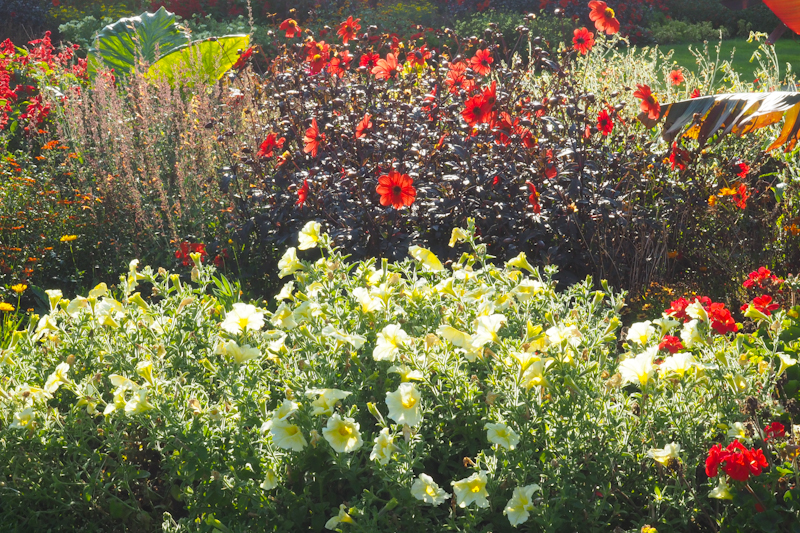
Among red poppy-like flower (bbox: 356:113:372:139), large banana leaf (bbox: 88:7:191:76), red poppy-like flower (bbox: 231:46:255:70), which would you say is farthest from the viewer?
large banana leaf (bbox: 88:7:191:76)

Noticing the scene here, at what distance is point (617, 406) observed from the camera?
6.36ft

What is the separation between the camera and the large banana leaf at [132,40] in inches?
326

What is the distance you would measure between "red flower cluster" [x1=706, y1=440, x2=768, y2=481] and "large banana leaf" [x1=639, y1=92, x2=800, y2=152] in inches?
83.8

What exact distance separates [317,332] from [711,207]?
261 cm

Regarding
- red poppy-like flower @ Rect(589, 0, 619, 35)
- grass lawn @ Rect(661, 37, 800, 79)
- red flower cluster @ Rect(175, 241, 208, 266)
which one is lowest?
grass lawn @ Rect(661, 37, 800, 79)

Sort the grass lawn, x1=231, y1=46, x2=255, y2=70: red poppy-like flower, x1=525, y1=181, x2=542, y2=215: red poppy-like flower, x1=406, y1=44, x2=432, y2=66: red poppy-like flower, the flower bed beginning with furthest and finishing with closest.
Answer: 1. the grass lawn
2. x1=406, y1=44, x2=432, y2=66: red poppy-like flower
3. x1=231, y1=46, x2=255, y2=70: red poppy-like flower
4. x1=525, y1=181, x2=542, y2=215: red poppy-like flower
5. the flower bed

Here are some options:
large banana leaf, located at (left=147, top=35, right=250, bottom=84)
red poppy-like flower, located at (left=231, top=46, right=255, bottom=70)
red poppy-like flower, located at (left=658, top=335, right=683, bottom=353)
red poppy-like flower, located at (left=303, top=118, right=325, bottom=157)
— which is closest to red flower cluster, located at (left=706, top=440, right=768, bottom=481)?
red poppy-like flower, located at (left=658, top=335, right=683, bottom=353)

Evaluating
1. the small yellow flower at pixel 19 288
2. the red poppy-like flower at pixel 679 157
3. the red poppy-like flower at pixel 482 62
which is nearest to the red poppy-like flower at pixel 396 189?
the red poppy-like flower at pixel 482 62

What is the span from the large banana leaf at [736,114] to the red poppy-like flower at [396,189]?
1.40 m

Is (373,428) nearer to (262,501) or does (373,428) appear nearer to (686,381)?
(262,501)

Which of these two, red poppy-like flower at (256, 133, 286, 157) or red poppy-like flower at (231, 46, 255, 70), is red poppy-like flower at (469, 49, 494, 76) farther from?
red poppy-like flower at (231, 46, 255, 70)

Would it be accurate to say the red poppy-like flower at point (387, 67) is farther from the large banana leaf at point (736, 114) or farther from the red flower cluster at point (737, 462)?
the red flower cluster at point (737, 462)

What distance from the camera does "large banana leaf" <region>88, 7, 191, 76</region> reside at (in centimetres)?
827

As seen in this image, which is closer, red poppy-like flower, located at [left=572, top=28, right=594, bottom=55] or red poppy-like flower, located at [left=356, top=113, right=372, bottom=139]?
red poppy-like flower, located at [left=356, top=113, right=372, bottom=139]
